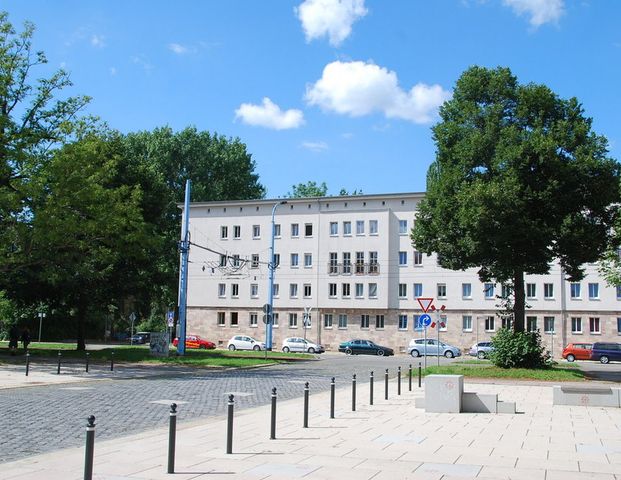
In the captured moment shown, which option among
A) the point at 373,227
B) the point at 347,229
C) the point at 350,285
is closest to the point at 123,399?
the point at 350,285

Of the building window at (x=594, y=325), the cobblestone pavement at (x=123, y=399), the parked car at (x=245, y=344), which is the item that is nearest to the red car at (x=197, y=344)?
the parked car at (x=245, y=344)

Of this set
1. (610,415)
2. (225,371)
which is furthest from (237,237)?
(610,415)

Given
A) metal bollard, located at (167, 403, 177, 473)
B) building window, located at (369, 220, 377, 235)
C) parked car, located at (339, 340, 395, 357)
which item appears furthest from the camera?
building window, located at (369, 220, 377, 235)

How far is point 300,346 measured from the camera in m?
60.3

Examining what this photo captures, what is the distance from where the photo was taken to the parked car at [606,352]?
51.6 metres

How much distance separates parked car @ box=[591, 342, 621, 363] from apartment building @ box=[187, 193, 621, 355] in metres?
8.31

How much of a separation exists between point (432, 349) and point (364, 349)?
600 cm

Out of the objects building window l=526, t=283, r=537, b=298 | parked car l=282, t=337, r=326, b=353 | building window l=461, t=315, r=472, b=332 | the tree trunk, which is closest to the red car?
parked car l=282, t=337, r=326, b=353

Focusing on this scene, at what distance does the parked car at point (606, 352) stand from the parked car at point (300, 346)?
75.4 ft

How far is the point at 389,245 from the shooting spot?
65.7 meters

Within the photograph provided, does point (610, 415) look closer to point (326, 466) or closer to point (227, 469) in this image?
point (326, 466)

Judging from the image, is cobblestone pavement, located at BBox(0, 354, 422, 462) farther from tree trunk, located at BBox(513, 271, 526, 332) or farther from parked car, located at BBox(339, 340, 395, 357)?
parked car, located at BBox(339, 340, 395, 357)

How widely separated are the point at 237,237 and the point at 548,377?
160 feet

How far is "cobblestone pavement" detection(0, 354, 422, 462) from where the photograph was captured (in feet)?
37.5
